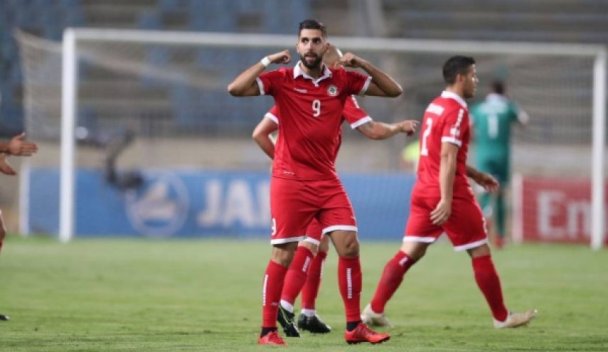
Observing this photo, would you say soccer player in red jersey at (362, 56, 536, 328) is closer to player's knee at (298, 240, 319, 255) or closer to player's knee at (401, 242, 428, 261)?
player's knee at (401, 242, 428, 261)

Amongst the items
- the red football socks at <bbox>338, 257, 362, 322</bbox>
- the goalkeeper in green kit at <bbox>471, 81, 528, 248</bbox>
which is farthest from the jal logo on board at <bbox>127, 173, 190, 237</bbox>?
the red football socks at <bbox>338, 257, 362, 322</bbox>

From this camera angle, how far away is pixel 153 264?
15352 millimetres

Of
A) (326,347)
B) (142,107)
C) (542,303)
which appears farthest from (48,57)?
(326,347)

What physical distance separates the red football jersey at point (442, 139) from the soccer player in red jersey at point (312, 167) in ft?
3.23

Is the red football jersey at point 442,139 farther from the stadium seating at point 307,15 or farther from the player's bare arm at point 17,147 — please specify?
the stadium seating at point 307,15

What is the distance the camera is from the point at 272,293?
27.0ft

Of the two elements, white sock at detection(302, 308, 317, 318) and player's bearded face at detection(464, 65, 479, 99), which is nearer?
white sock at detection(302, 308, 317, 318)

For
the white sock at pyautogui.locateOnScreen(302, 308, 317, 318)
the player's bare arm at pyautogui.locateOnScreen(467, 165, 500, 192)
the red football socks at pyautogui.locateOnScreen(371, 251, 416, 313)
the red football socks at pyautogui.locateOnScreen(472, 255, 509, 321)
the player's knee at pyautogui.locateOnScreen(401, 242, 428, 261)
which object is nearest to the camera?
the white sock at pyautogui.locateOnScreen(302, 308, 317, 318)

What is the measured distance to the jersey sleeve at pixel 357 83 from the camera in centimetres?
845

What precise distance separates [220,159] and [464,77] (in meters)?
13.2

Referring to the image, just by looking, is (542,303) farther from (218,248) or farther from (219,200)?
(219,200)

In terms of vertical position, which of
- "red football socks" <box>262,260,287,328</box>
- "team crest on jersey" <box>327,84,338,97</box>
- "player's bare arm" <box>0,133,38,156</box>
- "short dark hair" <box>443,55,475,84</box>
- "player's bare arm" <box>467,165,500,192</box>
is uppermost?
"short dark hair" <box>443,55,475,84</box>

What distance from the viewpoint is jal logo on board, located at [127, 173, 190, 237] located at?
2103 cm

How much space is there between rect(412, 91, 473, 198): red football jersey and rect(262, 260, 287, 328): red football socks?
1.77 meters
